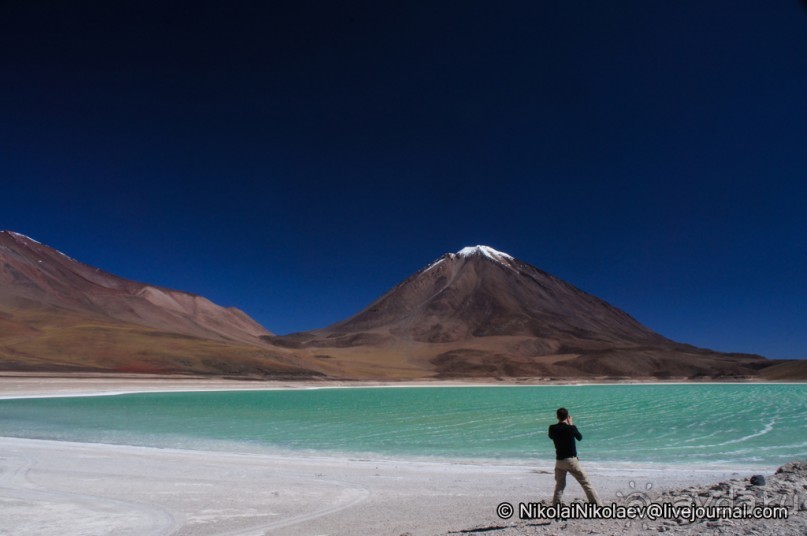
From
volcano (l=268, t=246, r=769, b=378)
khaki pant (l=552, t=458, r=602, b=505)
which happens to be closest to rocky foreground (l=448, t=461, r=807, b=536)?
khaki pant (l=552, t=458, r=602, b=505)

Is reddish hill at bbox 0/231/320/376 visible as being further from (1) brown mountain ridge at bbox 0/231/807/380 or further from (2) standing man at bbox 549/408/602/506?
(2) standing man at bbox 549/408/602/506

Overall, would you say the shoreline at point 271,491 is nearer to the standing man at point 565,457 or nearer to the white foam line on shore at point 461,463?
the white foam line on shore at point 461,463

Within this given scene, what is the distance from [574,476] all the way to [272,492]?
545 cm

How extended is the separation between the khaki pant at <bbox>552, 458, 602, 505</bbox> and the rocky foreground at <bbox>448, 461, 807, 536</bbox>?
497 millimetres

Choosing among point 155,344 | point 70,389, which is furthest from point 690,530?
point 155,344

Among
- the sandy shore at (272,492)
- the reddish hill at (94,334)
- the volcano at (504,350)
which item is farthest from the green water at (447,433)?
the volcano at (504,350)

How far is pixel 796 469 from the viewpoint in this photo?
985 cm

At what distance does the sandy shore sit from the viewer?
8.22 m

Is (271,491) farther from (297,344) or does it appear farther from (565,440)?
(297,344)

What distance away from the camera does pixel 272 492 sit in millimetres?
10734

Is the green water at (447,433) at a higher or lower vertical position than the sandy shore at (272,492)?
lower

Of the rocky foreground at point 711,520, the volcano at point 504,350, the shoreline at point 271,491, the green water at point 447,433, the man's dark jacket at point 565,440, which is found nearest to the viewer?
the rocky foreground at point 711,520

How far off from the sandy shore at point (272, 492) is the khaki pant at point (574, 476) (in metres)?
0.78

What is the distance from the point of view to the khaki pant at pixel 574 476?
7969 millimetres
